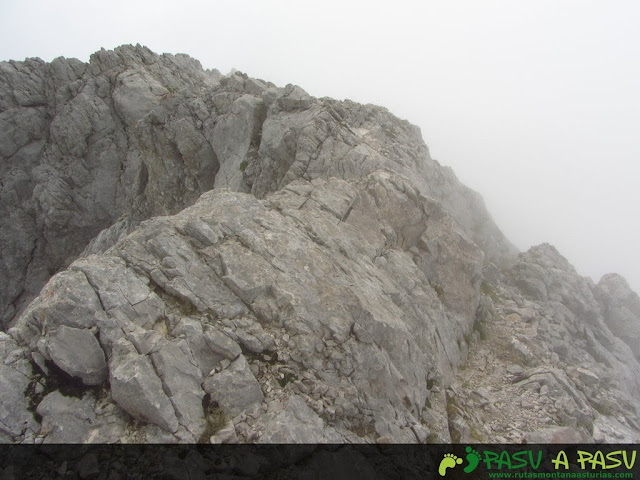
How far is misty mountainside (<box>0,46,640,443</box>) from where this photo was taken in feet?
42.2

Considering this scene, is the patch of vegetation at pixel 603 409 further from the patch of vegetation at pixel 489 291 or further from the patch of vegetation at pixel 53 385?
the patch of vegetation at pixel 53 385

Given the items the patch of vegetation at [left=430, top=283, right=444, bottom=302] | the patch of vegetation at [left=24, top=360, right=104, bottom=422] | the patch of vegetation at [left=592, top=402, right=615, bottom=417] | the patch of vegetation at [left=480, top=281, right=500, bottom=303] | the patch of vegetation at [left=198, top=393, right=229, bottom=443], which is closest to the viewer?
the patch of vegetation at [left=24, top=360, right=104, bottom=422]

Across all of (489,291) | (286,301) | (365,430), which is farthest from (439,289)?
(286,301)

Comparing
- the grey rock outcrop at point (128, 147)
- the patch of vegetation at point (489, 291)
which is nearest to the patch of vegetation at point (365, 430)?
the patch of vegetation at point (489, 291)

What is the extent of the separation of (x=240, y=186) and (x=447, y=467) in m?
23.9

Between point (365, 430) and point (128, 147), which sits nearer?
point (365, 430)

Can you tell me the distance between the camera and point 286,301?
16.4 meters

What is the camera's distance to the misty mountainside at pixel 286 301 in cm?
1287

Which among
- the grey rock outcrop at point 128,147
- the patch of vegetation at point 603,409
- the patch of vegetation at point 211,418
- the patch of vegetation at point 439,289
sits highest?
the grey rock outcrop at point 128,147

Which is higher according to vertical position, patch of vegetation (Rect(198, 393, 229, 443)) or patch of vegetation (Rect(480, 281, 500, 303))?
patch of vegetation (Rect(480, 281, 500, 303))

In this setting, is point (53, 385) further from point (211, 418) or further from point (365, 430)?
point (365, 430)

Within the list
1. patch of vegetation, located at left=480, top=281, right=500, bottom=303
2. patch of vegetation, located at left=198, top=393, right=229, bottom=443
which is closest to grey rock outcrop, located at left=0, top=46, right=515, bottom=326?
patch of vegetation, located at left=480, top=281, right=500, bottom=303

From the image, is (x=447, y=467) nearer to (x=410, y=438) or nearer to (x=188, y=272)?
(x=410, y=438)

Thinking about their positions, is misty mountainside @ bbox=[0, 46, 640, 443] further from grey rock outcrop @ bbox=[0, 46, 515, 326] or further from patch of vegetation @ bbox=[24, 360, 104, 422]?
grey rock outcrop @ bbox=[0, 46, 515, 326]
